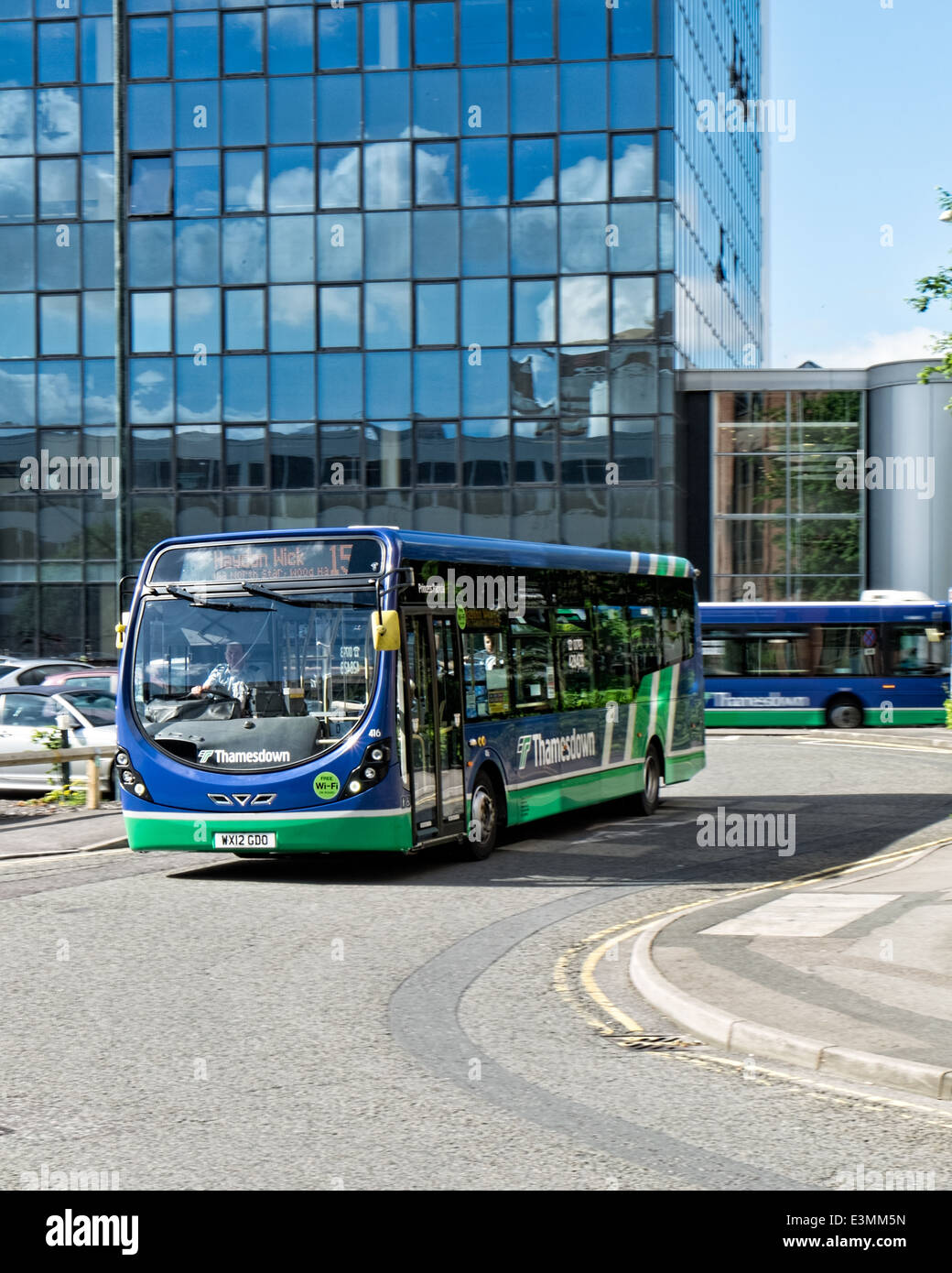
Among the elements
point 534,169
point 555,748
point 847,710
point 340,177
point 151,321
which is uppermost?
point 340,177

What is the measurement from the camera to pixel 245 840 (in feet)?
43.1

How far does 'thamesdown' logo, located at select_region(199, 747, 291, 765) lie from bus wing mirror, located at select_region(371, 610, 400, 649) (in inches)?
46.3

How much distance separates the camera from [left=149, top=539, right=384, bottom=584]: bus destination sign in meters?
13.5

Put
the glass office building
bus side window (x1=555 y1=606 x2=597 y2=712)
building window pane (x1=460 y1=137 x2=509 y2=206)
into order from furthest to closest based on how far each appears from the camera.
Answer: building window pane (x1=460 y1=137 x2=509 y2=206) < the glass office building < bus side window (x1=555 y1=606 x2=597 y2=712)

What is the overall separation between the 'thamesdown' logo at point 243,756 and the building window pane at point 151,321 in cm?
3183

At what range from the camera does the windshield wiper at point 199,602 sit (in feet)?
44.5

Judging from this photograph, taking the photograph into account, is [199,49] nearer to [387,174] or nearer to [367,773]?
[387,174]

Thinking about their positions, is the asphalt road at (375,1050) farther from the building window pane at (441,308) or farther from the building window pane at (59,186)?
the building window pane at (59,186)

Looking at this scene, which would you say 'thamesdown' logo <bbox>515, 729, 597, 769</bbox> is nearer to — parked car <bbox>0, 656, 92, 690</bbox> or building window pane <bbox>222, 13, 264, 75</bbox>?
parked car <bbox>0, 656, 92, 690</bbox>

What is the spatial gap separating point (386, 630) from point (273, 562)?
→ 51.4 inches

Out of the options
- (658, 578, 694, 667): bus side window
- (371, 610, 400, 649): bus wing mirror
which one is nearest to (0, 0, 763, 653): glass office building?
(658, 578, 694, 667): bus side window
